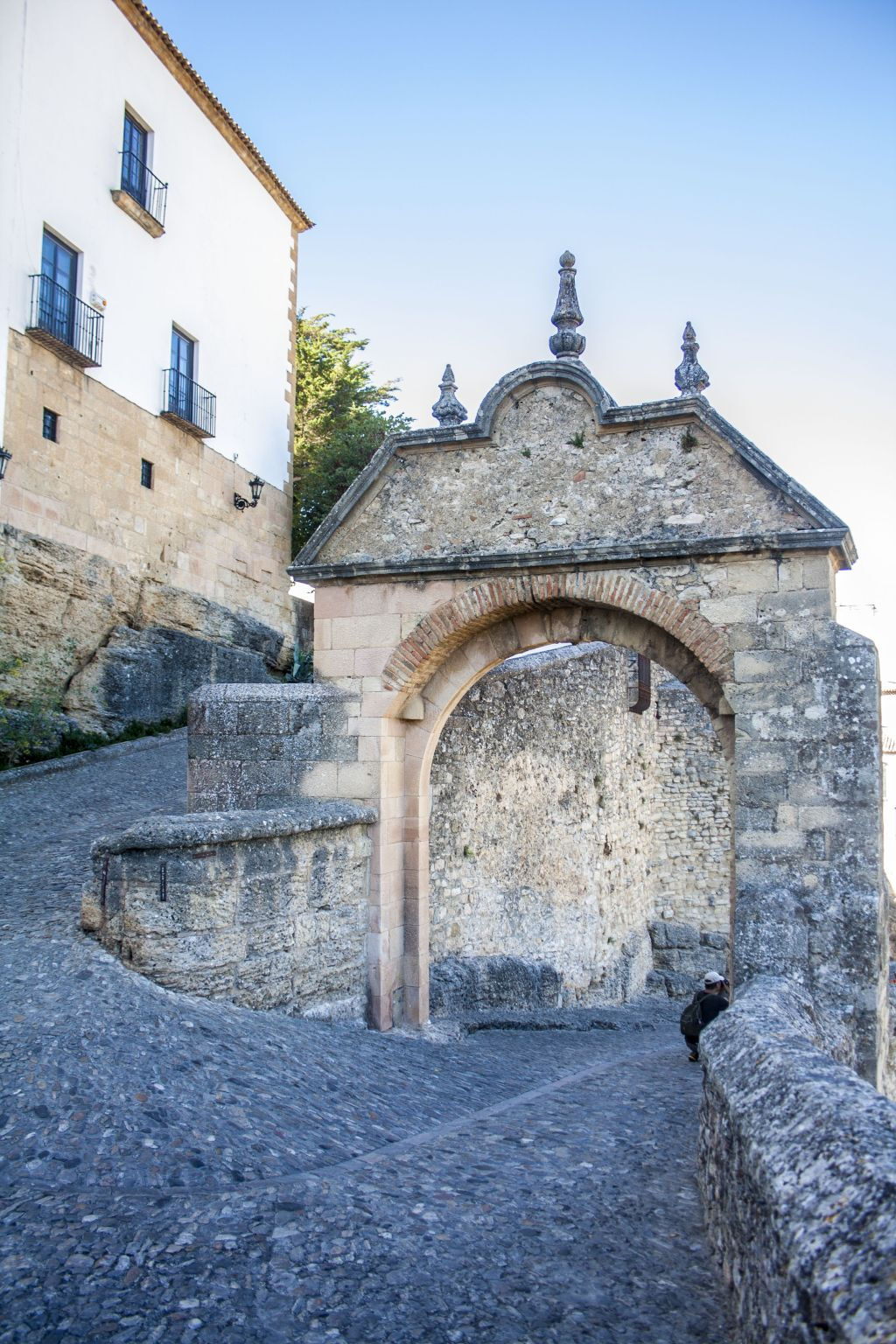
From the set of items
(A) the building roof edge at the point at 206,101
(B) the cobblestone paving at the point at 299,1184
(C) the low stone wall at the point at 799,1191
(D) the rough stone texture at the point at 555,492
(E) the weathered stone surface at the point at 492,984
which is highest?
(A) the building roof edge at the point at 206,101

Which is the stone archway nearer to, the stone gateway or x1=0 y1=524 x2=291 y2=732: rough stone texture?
the stone gateway

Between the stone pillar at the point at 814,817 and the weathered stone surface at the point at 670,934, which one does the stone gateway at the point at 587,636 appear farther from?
the weathered stone surface at the point at 670,934

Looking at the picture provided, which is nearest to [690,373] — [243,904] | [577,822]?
[577,822]

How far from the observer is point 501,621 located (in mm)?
8016

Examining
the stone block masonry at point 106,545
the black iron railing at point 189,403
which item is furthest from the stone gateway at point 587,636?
the black iron railing at point 189,403

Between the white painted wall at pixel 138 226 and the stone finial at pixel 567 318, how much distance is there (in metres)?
7.31

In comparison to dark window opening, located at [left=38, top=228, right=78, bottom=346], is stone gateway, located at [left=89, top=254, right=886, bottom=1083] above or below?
below

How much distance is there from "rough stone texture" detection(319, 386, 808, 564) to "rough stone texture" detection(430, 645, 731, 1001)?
2531mm

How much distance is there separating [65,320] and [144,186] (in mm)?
3136

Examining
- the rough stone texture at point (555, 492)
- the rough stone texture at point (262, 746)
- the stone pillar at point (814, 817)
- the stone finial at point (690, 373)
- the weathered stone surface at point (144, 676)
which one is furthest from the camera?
the weathered stone surface at point (144, 676)

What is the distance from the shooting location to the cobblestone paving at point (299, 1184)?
316 centimetres

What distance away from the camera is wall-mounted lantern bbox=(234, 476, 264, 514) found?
1706 cm

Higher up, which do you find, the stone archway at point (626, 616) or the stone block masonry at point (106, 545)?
the stone block masonry at point (106, 545)

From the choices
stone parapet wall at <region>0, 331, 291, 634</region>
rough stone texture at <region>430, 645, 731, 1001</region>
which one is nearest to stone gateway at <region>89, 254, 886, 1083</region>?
rough stone texture at <region>430, 645, 731, 1001</region>
